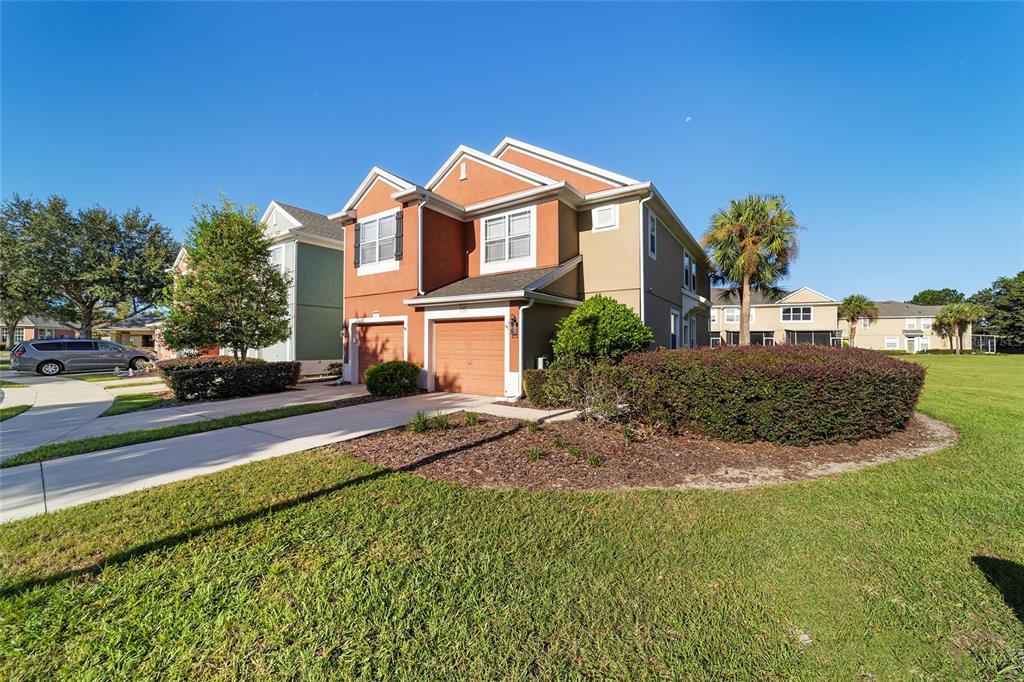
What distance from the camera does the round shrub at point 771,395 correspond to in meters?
6.10

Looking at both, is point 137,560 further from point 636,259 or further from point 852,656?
point 636,259

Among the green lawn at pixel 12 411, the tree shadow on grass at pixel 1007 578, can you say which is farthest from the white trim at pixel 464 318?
the green lawn at pixel 12 411

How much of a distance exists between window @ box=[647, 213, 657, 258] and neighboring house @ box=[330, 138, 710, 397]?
0.04m

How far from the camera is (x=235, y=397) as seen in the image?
1161 centimetres

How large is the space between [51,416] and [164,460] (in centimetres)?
605

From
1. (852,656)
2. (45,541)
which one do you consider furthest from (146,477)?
(852,656)

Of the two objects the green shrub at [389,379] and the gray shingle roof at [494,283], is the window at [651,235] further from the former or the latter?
the green shrub at [389,379]

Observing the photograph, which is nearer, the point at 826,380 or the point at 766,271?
the point at 826,380

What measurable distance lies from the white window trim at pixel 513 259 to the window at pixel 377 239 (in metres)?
2.95

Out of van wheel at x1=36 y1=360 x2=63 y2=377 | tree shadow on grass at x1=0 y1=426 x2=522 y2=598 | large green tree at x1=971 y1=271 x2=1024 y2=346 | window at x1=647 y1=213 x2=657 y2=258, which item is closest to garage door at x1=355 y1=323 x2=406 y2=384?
window at x1=647 y1=213 x2=657 y2=258

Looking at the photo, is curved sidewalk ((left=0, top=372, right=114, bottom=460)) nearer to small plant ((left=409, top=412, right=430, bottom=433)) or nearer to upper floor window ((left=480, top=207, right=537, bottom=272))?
small plant ((left=409, top=412, right=430, bottom=433))

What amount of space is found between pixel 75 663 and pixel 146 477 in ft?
11.4

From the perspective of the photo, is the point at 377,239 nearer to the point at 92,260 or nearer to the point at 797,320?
the point at 92,260

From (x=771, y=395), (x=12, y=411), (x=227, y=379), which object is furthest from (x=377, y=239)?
(x=771, y=395)
